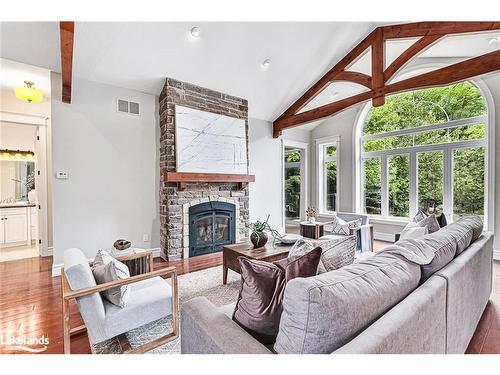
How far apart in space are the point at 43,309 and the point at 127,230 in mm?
1635

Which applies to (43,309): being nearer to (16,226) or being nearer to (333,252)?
(333,252)

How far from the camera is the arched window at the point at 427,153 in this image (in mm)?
4504

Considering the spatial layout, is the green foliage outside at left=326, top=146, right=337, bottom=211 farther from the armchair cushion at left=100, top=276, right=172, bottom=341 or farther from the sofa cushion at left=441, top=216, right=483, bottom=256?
the armchair cushion at left=100, top=276, right=172, bottom=341

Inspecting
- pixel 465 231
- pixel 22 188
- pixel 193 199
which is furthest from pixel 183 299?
pixel 22 188

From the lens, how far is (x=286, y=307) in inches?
38.2

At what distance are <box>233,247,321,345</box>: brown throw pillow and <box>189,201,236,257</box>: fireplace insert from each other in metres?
3.24

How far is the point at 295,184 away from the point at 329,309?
6.86m

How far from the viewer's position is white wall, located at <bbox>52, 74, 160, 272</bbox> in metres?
3.55

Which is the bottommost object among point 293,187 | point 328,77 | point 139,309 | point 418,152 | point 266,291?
point 139,309

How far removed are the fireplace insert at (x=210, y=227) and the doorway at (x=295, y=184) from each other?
2.41 m

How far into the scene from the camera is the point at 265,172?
232 inches

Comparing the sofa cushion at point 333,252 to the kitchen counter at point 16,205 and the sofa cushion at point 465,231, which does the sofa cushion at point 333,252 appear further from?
the kitchen counter at point 16,205
